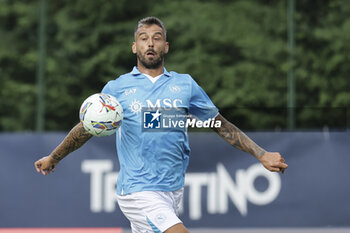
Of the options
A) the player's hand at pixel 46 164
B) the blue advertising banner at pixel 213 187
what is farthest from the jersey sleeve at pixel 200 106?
the blue advertising banner at pixel 213 187

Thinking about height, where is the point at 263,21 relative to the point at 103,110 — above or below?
above

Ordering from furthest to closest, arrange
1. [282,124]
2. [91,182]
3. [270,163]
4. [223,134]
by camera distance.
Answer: [282,124] < [91,182] < [223,134] < [270,163]

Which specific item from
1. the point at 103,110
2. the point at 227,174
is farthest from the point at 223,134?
the point at 227,174

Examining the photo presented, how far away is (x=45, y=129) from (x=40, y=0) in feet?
7.68

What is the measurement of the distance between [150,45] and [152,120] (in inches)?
25.0

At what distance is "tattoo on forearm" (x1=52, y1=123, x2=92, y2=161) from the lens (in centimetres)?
568

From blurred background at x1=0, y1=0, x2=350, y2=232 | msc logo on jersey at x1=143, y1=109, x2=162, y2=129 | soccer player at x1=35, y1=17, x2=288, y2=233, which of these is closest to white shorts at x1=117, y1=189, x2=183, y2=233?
soccer player at x1=35, y1=17, x2=288, y2=233

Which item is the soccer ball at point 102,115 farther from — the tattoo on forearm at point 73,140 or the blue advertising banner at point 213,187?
the blue advertising banner at point 213,187

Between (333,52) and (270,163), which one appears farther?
(333,52)

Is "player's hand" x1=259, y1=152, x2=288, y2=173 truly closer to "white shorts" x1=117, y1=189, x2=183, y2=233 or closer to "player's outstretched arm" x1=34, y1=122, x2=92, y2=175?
"white shorts" x1=117, y1=189, x2=183, y2=233

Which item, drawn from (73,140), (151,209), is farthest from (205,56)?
(151,209)

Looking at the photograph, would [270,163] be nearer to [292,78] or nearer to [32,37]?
[292,78]

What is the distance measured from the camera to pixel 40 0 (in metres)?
12.5

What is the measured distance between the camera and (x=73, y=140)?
574 cm
